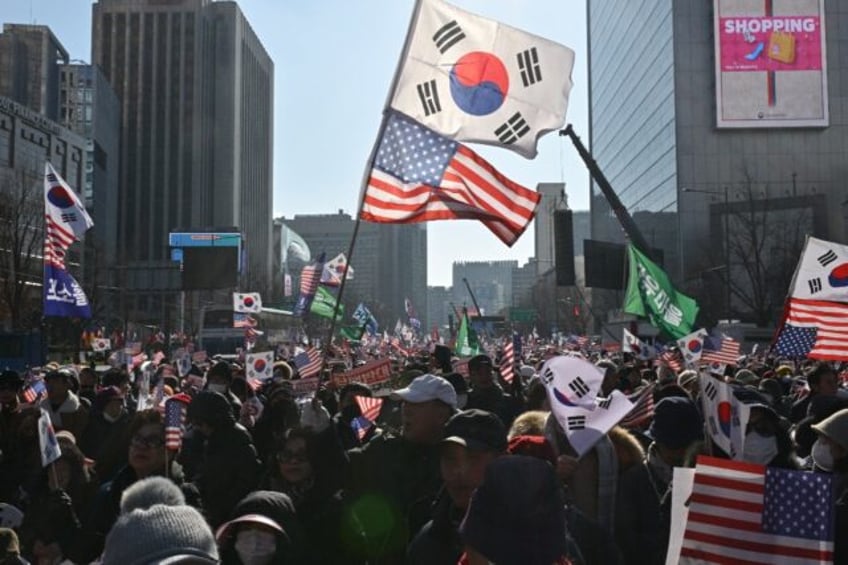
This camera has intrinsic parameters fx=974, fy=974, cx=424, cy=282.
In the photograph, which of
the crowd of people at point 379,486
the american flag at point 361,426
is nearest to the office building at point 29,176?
the american flag at point 361,426

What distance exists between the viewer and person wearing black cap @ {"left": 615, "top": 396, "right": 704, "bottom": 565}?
4.64 meters

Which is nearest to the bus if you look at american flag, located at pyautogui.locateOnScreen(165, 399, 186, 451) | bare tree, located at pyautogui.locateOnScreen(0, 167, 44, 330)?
bare tree, located at pyautogui.locateOnScreen(0, 167, 44, 330)

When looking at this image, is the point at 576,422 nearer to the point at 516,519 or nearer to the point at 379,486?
the point at 379,486

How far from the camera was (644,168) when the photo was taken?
278 ft

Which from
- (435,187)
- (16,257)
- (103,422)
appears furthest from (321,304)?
(16,257)

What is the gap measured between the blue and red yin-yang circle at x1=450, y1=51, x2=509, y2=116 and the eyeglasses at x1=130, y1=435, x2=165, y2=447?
10.6ft

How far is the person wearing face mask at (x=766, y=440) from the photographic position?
20.5 ft

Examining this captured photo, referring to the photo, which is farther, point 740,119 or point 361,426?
point 740,119

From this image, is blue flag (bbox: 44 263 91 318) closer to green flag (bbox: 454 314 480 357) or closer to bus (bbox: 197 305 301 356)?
green flag (bbox: 454 314 480 357)

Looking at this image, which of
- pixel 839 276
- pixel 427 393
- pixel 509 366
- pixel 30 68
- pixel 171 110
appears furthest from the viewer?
pixel 171 110

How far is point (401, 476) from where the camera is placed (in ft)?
17.1

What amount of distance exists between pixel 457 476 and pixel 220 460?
2.43 m

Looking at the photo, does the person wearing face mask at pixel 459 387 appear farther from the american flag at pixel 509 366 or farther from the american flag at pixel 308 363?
the american flag at pixel 308 363

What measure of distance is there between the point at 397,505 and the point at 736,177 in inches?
2774
